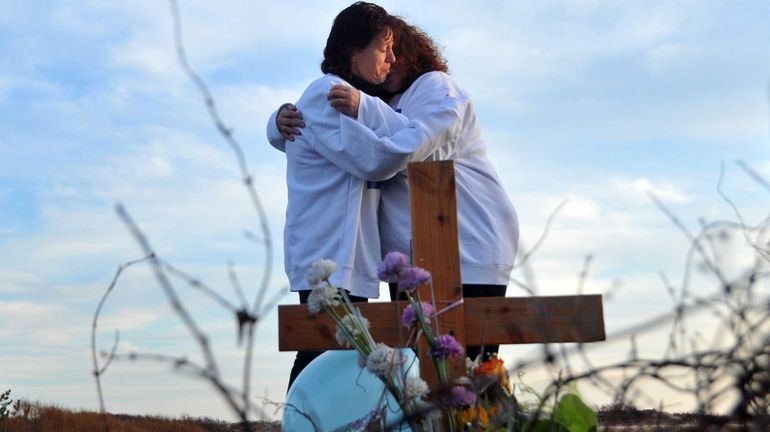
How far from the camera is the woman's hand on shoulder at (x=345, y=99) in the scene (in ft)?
12.3

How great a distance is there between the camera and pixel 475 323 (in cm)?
306

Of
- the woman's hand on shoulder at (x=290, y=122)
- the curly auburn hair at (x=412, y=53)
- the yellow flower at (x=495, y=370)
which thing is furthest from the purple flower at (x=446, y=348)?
the curly auburn hair at (x=412, y=53)

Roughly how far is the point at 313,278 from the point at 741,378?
4.30 ft

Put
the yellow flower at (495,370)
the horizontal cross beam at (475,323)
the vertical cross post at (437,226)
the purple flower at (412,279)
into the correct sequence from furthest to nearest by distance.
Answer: the vertical cross post at (437,226)
the horizontal cross beam at (475,323)
the yellow flower at (495,370)
the purple flower at (412,279)

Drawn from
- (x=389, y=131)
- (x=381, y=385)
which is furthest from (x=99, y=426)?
(x=381, y=385)

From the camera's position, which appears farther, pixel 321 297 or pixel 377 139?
pixel 377 139

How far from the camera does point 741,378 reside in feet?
4.25

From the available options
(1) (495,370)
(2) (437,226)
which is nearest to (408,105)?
(2) (437,226)

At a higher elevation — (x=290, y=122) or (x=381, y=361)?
(x=290, y=122)

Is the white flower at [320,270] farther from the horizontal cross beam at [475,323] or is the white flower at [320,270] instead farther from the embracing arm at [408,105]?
the embracing arm at [408,105]

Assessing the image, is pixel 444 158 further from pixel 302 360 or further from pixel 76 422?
pixel 76 422

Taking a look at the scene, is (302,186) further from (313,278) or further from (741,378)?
(741,378)

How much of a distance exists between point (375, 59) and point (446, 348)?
6.23 feet

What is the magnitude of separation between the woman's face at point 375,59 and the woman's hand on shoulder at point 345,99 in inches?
8.9
